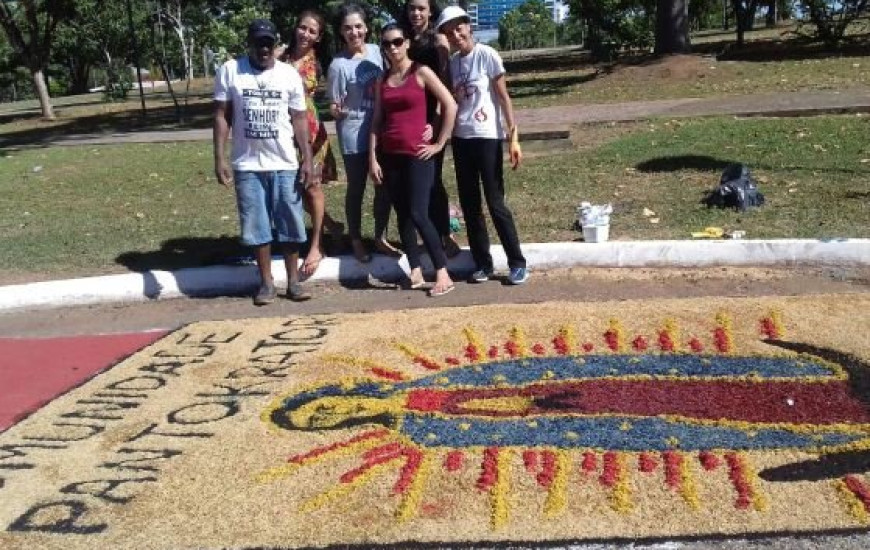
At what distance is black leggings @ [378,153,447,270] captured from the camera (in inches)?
218

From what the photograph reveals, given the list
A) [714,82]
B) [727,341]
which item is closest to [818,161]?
[727,341]

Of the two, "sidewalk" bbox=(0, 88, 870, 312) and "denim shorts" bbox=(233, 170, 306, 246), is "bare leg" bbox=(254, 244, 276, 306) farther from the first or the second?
"sidewalk" bbox=(0, 88, 870, 312)

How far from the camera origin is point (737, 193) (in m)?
6.93

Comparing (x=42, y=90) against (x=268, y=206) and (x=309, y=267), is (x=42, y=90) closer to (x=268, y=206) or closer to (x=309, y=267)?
(x=309, y=267)

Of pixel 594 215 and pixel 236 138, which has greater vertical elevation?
pixel 236 138

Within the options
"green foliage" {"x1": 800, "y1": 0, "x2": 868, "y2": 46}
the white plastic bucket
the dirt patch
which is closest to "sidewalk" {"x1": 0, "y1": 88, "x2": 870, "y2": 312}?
the white plastic bucket

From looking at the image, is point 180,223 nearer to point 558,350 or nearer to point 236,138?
point 236,138

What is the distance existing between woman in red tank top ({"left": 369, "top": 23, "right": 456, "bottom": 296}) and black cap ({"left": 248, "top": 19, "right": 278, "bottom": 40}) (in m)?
0.69

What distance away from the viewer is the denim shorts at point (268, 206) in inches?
223

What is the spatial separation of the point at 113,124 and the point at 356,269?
17144 mm

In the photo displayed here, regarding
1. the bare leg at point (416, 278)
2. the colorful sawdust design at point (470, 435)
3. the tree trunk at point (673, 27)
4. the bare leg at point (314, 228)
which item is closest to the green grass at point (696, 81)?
the tree trunk at point (673, 27)

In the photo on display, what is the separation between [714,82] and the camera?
53.1 ft

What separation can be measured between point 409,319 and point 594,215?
6.07 ft

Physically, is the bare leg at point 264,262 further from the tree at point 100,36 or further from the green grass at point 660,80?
the tree at point 100,36
